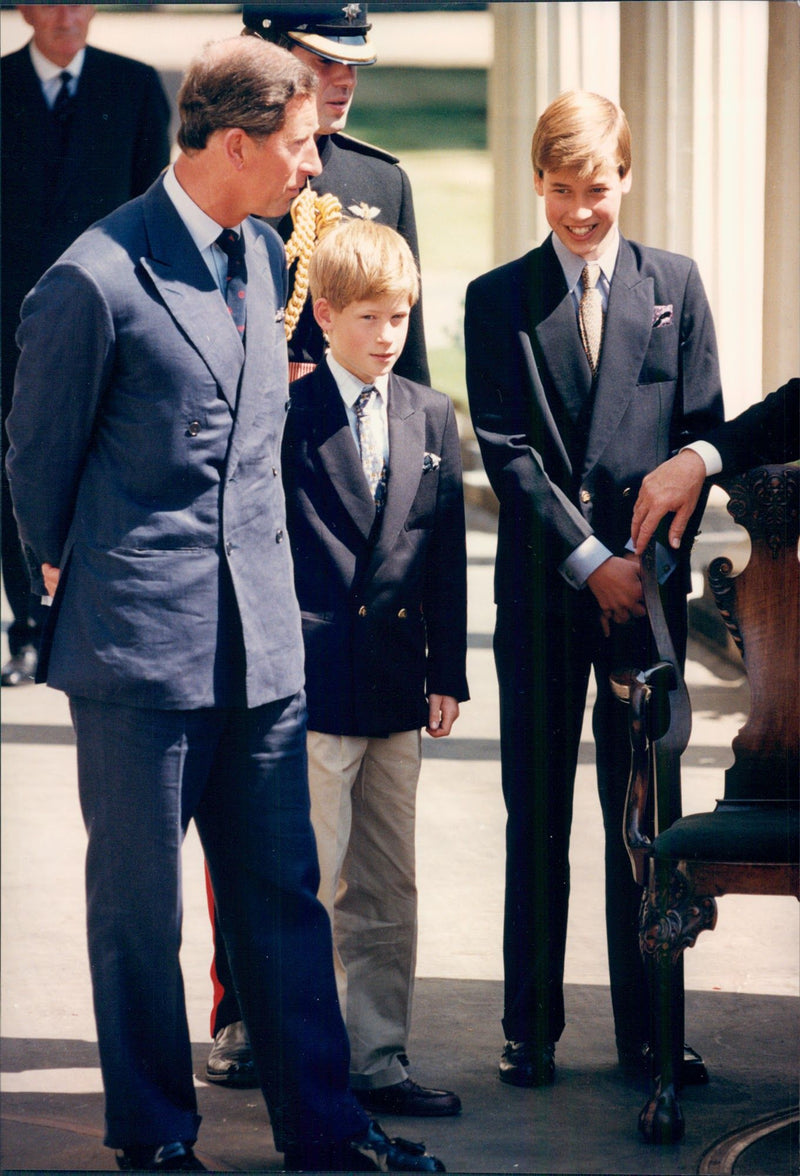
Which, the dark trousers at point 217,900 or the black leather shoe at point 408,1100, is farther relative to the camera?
the black leather shoe at point 408,1100

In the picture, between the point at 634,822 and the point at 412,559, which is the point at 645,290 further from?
the point at 634,822

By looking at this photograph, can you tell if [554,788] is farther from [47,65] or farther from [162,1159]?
[47,65]

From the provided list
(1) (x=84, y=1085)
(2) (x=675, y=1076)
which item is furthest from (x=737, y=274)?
(1) (x=84, y=1085)

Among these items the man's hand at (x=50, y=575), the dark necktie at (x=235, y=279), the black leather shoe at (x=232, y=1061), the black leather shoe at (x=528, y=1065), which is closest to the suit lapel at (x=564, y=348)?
the dark necktie at (x=235, y=279)

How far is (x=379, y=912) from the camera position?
2936mm

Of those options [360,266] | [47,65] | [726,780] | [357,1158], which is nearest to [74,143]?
[47,65]

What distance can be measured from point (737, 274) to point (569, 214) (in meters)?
1.25

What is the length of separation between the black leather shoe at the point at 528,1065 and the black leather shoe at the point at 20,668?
2173 millimetres

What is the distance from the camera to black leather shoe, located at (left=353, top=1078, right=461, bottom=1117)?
2.88m

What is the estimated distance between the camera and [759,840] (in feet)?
9.00

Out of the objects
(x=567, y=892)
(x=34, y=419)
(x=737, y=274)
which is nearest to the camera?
(x=34, y=419)

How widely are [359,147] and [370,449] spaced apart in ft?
1.98

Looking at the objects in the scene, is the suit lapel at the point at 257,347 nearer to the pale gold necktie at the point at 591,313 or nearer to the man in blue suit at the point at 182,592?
the man in blue suit at the point at 182,592

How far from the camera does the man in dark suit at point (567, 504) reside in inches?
118
